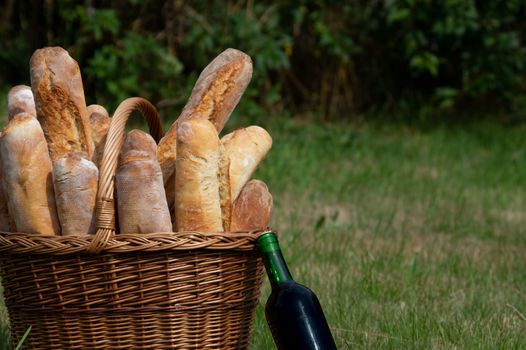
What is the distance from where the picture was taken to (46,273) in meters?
1.94

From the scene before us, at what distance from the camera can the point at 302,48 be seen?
285 inches

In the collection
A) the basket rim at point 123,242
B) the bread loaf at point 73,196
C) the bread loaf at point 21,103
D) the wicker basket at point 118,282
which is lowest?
the wicker basket at point 118,282

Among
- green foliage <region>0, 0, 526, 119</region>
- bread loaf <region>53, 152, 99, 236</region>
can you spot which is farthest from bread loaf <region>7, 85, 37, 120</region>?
green foliage <region>0, 0, 526, 119</region>

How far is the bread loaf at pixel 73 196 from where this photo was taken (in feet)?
6.48

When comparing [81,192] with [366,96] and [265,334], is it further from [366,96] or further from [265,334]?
[366,96]

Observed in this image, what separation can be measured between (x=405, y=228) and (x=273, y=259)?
2.31m

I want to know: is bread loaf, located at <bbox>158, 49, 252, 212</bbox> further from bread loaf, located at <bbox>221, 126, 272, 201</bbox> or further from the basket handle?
the basket handle

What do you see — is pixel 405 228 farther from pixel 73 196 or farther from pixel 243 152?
pixel 73 196

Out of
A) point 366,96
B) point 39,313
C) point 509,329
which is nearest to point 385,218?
point 509,329

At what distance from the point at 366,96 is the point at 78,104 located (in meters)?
5.64

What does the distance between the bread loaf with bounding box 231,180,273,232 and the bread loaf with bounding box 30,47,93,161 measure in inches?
16.0

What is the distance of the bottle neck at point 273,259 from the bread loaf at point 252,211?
0.13 meters

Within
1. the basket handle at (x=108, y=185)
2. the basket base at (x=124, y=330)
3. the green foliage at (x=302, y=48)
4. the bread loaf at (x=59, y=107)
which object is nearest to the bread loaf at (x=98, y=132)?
the bread loaf at (x=59, y=107)

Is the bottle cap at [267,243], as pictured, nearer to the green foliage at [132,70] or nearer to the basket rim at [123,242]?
the basket rim at [123,242]
